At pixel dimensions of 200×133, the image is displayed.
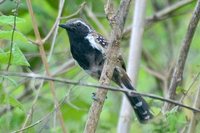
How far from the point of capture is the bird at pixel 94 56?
4570 mm

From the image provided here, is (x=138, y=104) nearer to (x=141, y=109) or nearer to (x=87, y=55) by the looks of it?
(x=141, y=109)

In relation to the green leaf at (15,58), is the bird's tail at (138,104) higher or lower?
lower

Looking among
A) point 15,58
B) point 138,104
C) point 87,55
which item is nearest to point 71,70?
point 87,55

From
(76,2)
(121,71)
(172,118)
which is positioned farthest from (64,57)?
(172,118)

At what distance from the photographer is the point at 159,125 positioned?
2934 millimetres

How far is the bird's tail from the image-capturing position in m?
4.52

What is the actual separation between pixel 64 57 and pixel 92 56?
1386 mm

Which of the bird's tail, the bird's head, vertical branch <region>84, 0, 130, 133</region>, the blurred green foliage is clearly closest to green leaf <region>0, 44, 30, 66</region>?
the blurred green foliage

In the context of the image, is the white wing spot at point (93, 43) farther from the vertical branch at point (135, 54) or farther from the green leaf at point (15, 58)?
the green leaf at point (15, 58)

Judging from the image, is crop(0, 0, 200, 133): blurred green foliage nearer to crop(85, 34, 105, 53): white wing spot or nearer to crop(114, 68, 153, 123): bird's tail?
crop(114, 68, 153, 123): bird's tail

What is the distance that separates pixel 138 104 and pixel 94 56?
48cm

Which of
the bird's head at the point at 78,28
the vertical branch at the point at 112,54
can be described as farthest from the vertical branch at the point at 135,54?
the vertical branch at the point at 112,54

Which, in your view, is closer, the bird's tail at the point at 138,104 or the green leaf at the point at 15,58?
the green leaf at the point at 15,58

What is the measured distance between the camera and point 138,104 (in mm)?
4660
